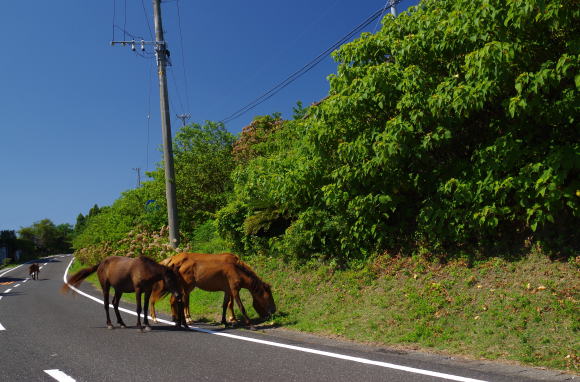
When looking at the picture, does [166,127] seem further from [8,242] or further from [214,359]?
[8,242]

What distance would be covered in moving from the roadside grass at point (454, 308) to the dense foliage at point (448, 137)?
61 centimetres

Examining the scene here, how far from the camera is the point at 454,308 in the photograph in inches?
276

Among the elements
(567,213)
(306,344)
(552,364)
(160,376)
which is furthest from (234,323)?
(567,213)

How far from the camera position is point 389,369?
4.98 meters

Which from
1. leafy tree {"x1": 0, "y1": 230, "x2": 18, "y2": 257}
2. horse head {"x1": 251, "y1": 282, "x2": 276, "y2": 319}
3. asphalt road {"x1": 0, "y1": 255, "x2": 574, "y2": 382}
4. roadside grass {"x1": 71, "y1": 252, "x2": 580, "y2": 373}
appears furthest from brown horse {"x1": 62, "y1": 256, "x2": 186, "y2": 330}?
leafy tree {"x1": 0, "y1": 230, "x2": 18, "y2": 257}

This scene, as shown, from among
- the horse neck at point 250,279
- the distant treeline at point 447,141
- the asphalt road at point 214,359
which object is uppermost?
the distant treeline at point 447,141

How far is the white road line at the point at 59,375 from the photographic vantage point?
4.77 meters

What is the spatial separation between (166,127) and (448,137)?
1170 centimetres

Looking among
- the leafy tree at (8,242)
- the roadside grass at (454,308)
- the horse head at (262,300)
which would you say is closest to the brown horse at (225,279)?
the horse head at (262,300)

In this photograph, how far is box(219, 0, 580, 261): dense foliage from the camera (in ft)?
21.5

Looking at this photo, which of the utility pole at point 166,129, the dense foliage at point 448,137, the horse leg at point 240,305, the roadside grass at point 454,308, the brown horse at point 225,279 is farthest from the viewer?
the utility pole at point 166,129

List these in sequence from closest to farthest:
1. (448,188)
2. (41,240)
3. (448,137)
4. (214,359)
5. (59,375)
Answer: (59,375) < (214,359) < (448,137) < (448,188) < (41,240)

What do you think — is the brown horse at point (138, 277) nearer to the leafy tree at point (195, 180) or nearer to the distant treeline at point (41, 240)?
the leafy tree at point (195, 180)

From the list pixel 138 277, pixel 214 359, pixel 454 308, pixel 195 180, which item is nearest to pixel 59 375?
pixel 214 359
